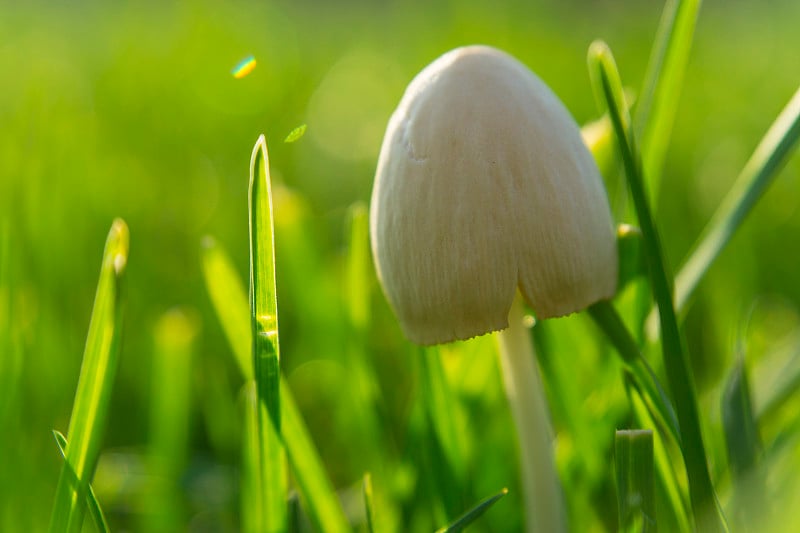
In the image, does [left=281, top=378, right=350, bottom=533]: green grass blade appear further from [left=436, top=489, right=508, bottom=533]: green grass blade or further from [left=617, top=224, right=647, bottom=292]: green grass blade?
[left=617, top=224, right=647, bottom=292]: green grass blade

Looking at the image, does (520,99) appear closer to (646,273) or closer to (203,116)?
(646,273)

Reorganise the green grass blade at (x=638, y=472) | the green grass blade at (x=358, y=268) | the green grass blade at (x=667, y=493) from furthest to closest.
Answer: the green grass blade at (x=358, y=268)
the green grass blade at (x=667, y=493)
the green grass blade at (x=638, y=472)

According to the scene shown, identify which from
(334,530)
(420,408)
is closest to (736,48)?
(420,408)

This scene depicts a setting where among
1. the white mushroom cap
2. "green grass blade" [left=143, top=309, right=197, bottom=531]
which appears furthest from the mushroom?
"green grass blade" [left=143, top=309, right=197, bottom=531]

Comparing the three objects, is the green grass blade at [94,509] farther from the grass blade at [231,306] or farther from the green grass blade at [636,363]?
the green grass blade at [636,363]

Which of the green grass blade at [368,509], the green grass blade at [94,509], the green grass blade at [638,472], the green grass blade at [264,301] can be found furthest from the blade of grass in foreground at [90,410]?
the green grass blade at [638,472]

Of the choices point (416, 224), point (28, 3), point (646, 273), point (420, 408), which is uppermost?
point (28, 3)
